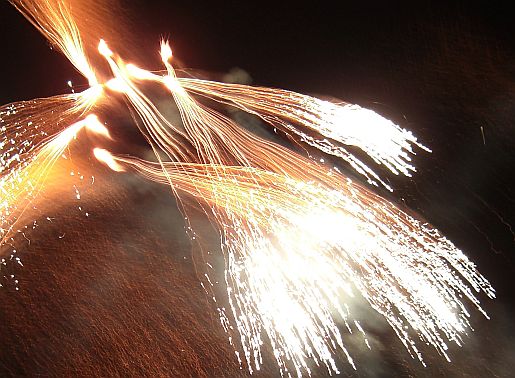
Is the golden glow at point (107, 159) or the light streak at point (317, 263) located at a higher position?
the golden glow at point (107, 159)

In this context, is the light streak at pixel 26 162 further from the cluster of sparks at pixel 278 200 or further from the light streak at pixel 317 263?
the light streak at pixel 317 263

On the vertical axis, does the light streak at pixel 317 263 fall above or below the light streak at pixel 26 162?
below

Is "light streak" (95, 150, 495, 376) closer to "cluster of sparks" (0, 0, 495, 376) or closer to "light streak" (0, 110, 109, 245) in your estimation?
"cluster of sparks" (0, 0, 495, 376)

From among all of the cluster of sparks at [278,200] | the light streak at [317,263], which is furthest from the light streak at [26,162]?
the light streak at [317,263]

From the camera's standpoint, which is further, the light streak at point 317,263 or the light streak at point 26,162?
the light streak at point 26,162

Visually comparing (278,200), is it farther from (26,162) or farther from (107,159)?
(26,162)

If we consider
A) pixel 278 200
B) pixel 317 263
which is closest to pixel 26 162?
pixel 278 200

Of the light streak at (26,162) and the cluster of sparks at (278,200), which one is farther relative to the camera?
the light streak at (26,162)

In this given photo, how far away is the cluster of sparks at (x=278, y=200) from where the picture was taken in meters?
1.48

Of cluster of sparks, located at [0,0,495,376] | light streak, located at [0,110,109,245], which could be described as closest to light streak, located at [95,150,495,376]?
cluster of sparks, located at [0,0,495,376]

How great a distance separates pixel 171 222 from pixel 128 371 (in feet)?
1.60

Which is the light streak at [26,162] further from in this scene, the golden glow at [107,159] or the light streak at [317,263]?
the light streak at [317,263]

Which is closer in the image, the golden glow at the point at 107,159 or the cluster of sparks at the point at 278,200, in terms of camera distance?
the cluster of sparks at the point at 278,200

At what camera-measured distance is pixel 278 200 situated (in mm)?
1593
